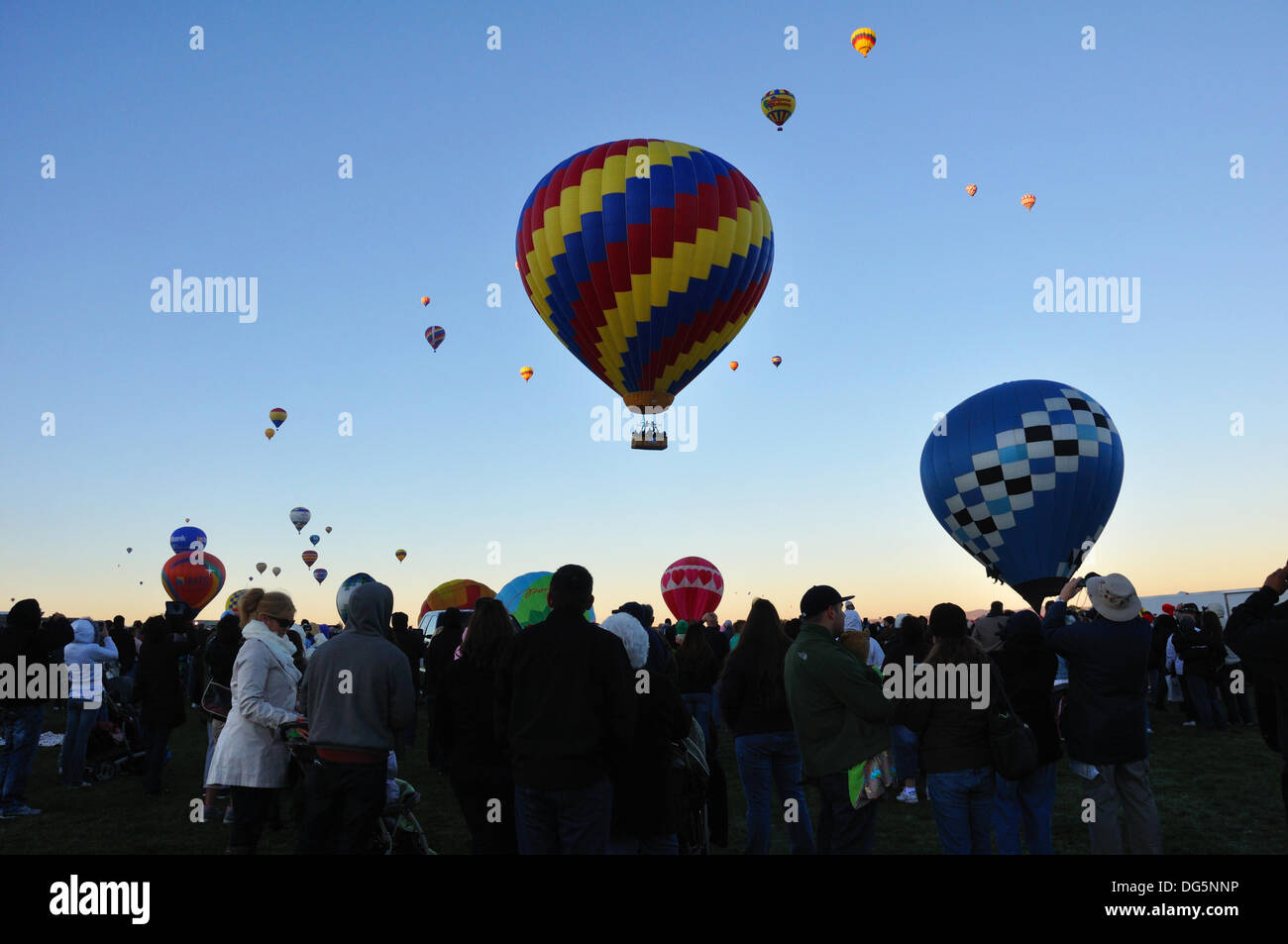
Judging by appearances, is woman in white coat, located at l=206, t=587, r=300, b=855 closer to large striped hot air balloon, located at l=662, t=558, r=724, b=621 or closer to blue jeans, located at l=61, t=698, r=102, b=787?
blue jeans, located at l=61, t=698, r=102, b=787

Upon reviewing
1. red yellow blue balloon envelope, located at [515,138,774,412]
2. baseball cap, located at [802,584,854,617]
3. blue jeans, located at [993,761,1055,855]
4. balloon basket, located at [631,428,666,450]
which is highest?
red yellow blue balloon envelope, located at [515,138,774,412]

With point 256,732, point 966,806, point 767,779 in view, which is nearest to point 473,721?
point 256,732

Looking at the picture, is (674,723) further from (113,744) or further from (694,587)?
(694,587)

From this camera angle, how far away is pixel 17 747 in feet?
30.0

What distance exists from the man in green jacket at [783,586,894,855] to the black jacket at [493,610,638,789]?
1.36 meters

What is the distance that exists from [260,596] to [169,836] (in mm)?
4180

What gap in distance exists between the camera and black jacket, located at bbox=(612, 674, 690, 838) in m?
4.70

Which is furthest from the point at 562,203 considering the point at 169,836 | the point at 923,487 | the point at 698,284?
the point at 169,836

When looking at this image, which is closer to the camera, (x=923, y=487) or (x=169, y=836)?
(x=169, y=836)

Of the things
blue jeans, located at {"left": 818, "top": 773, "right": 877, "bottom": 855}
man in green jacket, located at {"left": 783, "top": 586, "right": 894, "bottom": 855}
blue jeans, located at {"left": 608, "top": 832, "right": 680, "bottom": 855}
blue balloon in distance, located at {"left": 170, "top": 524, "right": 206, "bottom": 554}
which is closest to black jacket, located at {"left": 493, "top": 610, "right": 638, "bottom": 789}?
blue jeans, located at {"left": 608, "top": 832, "right": 680, "bottom": 855}

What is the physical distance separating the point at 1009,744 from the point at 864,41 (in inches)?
879

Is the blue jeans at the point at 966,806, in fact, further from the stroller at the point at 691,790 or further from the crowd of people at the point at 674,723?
the stroller at the point at 691,790
